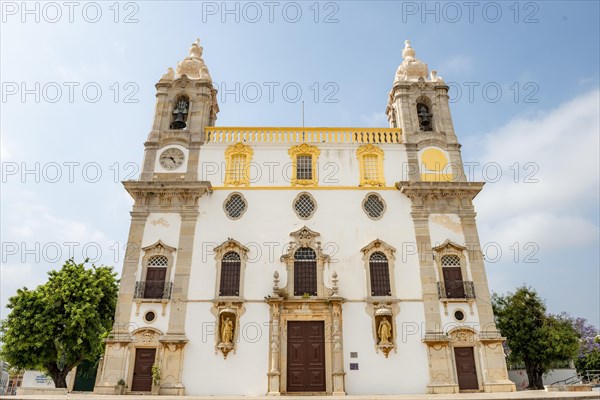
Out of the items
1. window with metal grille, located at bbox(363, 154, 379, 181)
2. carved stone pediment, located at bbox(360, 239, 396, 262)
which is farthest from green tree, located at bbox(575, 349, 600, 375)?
window with metal grille, located at bbox(363, 154, 379, 181)

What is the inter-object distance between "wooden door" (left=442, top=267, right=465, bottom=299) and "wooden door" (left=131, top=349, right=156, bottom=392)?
1215 centimetres

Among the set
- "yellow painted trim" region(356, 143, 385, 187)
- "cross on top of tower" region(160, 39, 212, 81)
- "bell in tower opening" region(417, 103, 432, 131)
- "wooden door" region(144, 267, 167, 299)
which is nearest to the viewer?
"wooden door" region(144, 267, 167, 299)

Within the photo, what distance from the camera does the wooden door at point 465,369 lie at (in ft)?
53.7

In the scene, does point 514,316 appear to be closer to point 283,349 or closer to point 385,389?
point 385,389

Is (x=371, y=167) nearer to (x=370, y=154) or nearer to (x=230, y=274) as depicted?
(x=370, y=154)

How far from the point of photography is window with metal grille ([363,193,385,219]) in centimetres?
1919

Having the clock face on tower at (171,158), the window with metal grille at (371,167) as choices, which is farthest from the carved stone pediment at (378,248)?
the clock face on tower at (171,158)

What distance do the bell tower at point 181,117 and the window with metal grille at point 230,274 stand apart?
4.27 meters

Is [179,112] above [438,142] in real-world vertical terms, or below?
above

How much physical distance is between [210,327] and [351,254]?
6.53m

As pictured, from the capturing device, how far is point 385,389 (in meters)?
16.1

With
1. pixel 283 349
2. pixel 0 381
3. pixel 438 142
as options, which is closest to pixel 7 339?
A: pixel 283 349

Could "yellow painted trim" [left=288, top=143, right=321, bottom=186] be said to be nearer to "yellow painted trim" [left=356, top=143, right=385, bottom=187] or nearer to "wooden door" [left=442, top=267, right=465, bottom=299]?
"yellow painted trim" [left=356, top=143, right=385, bottom=187]

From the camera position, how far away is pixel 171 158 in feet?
67.0
